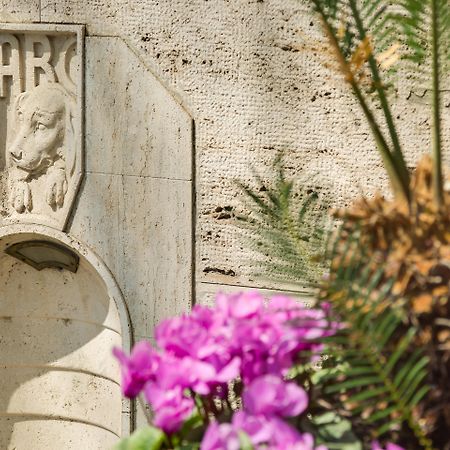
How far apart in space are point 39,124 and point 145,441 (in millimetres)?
1624

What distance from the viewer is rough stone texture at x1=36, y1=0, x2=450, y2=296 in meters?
2.43

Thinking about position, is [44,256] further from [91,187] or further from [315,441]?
[315,441]

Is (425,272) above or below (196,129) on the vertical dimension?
below

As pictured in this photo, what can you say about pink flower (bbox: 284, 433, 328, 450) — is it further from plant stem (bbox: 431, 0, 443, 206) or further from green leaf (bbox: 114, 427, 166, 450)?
plant stem (bbox: 431, 0, 443, 206)

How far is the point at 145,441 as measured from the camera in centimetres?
137

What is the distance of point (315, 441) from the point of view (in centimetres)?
131

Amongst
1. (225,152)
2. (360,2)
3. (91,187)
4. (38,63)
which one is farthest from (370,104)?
(38,63)

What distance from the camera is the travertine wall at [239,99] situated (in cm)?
243

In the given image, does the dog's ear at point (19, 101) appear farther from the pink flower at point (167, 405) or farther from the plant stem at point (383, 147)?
the pink flower at point (167, 405)

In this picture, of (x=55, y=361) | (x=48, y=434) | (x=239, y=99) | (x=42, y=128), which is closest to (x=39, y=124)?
(x=42, y=128)

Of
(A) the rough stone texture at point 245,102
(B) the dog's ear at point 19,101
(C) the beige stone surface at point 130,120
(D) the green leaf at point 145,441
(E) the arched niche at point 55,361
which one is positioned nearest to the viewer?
(D) the green leaf at point 145,441

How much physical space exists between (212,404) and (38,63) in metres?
1.71

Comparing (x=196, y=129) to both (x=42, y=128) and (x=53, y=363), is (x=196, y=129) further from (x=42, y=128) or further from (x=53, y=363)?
→ (x=53, y=363)

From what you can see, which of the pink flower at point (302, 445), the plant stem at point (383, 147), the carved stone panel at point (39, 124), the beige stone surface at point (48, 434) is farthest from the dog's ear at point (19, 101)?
the pink flower at point (302, 445)
